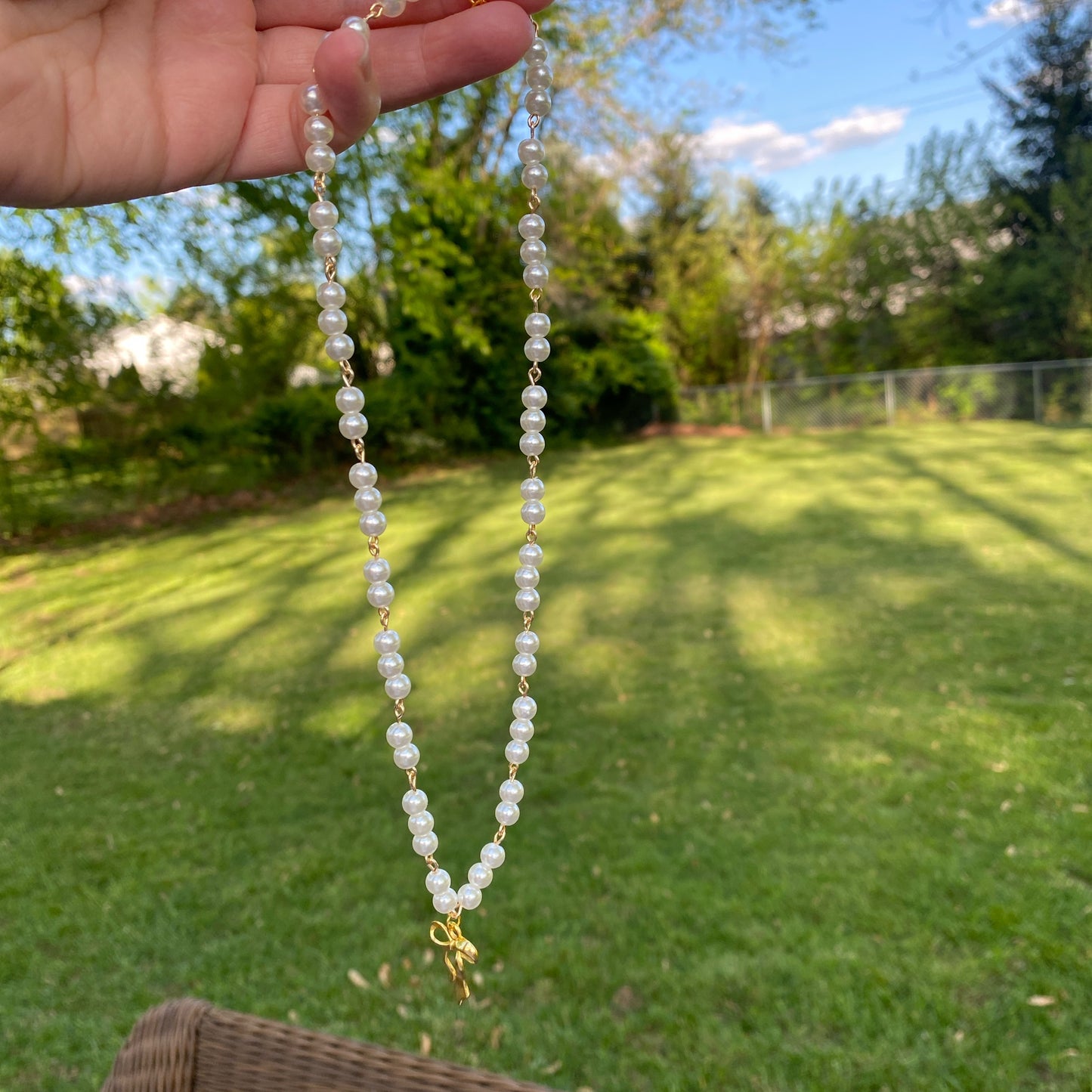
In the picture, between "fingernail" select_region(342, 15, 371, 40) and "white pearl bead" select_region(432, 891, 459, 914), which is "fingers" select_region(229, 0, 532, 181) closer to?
"fingernail" select_region(342, 15, 371, 40)

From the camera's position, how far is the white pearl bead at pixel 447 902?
1.19 metres

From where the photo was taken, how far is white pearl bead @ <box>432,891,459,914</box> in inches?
46.7

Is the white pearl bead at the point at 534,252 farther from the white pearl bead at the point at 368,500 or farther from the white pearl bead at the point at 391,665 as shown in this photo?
the white pearl bead at the point at 391,665

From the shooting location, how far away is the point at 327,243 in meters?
1.02

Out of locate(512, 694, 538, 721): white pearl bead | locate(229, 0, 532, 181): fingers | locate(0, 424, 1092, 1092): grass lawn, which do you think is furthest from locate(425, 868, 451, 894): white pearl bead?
locate(0, 424, 1092, 1092): grass lawn

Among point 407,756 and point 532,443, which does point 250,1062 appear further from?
point 532,443

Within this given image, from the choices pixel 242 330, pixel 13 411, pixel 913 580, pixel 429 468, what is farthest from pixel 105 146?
pixel 429 468

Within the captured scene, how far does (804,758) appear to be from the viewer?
404 cm

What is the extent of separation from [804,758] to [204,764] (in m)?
2.98

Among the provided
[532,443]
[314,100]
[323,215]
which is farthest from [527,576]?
[314,100]

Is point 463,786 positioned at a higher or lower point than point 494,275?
lower

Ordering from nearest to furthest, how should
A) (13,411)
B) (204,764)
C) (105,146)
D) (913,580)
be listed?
(105,146) < (204,764) < (913,580) < (13,411)

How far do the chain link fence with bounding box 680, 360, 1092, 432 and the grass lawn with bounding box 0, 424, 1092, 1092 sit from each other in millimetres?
8834

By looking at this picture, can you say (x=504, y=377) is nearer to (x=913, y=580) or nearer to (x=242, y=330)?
(x=242, y=330)
